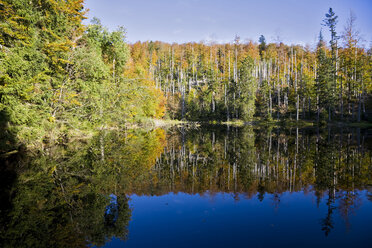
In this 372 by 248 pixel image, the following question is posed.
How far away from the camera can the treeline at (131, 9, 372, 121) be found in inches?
1421

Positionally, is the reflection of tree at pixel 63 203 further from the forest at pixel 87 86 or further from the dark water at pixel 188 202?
the forest at pixel 87 86

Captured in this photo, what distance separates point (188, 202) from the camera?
6.70 metres

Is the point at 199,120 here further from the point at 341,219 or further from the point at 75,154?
the point at 341,219

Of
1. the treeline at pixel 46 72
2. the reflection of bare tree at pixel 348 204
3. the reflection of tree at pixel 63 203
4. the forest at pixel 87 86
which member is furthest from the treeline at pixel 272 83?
the reflection of bare tree at pixel 348 204

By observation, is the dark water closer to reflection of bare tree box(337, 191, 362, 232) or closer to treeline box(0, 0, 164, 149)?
reflection of bare tree box(337, 191, 362, 232)

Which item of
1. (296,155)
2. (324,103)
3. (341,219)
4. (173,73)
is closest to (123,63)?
(296,155)

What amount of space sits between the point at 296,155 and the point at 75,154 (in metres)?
13.0

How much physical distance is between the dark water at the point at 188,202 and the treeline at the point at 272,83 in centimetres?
3064

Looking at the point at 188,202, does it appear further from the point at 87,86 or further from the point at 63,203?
the point at 87,86

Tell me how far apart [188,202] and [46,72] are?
597 inches

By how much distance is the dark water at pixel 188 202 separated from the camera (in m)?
4.63

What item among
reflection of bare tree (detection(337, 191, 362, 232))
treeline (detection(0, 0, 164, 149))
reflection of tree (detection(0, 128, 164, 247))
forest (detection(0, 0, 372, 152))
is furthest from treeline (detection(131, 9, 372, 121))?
reflection of bare tree (detection(337, 191, 362, 232))

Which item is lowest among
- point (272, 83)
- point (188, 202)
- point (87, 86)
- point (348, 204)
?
point (188, 202)

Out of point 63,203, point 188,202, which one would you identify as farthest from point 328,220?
point 63,203
